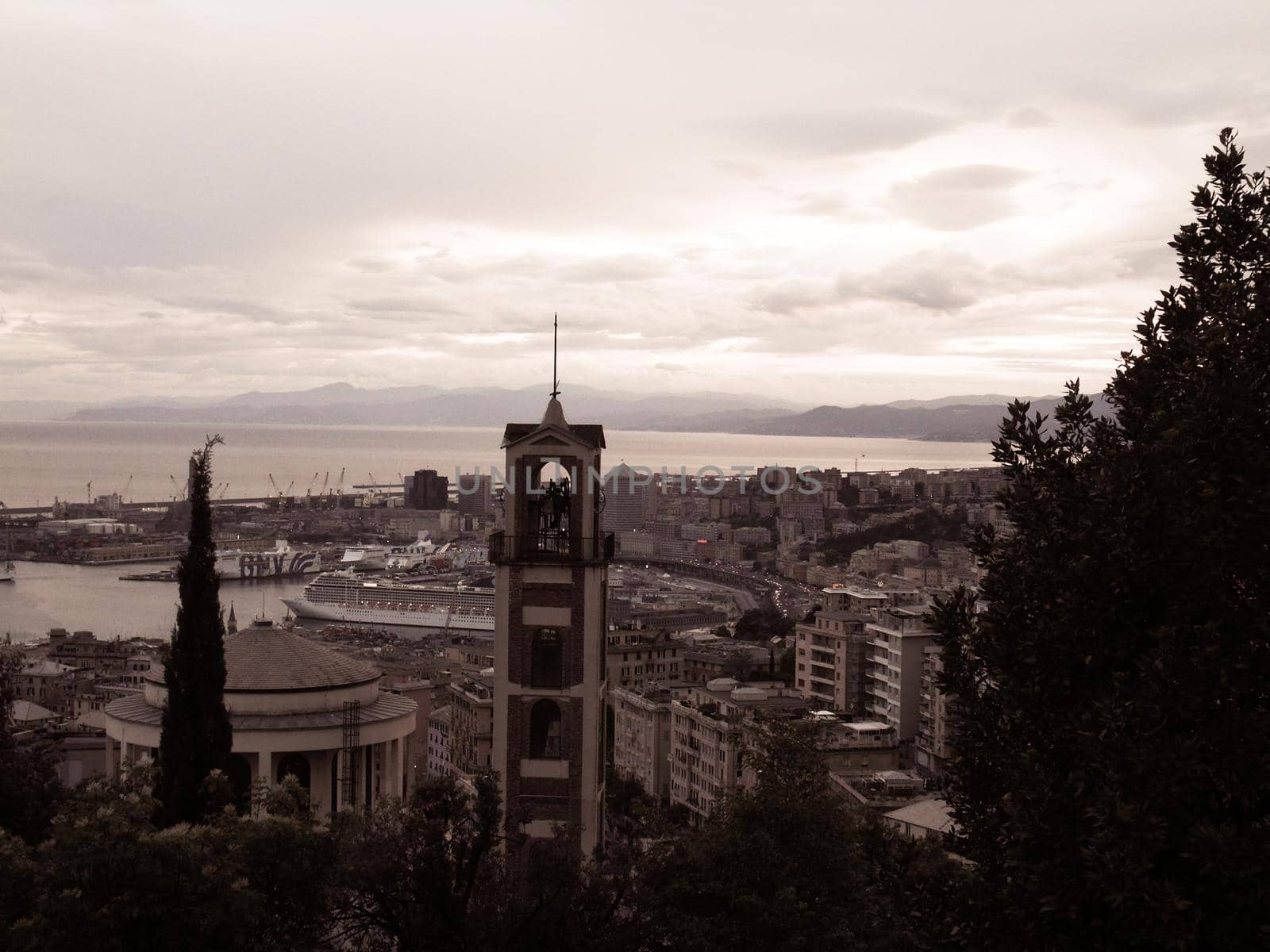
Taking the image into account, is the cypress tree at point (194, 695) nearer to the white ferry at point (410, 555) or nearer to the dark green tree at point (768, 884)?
the dark green tree at point (768, 884)

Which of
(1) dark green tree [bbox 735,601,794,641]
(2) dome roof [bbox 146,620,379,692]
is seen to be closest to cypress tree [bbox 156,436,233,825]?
(2) dome roof [bbox 146,620,379,692]

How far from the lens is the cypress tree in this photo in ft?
38.7

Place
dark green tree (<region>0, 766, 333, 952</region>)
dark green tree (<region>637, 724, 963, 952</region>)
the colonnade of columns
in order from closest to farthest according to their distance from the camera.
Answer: dark green tree (<region>0, 766, 333, 952</region>)
dark green tree (<region>637, 724, 963, 952</region>)
the colonnade of columns

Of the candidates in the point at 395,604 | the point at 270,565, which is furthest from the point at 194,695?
the point at 270,565

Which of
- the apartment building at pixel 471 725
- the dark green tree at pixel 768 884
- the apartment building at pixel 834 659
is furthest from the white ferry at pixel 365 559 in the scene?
the dark green tree at pixel 768 884

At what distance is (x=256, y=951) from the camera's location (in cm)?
849

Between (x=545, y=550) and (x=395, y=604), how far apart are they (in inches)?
3609

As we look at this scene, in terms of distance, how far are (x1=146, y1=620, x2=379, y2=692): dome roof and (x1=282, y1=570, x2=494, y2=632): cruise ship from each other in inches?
3300

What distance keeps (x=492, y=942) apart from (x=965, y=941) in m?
3.99

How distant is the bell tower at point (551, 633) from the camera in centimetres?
1442

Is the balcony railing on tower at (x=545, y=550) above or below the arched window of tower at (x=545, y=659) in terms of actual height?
above

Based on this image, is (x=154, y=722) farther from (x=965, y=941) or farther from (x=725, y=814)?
(x=965, y=941)

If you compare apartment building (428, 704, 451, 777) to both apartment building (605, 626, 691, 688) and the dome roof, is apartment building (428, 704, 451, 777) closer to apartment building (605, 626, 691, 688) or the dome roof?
apartment building (605, 626, 691, 688)

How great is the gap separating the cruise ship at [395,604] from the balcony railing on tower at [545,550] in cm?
8578
